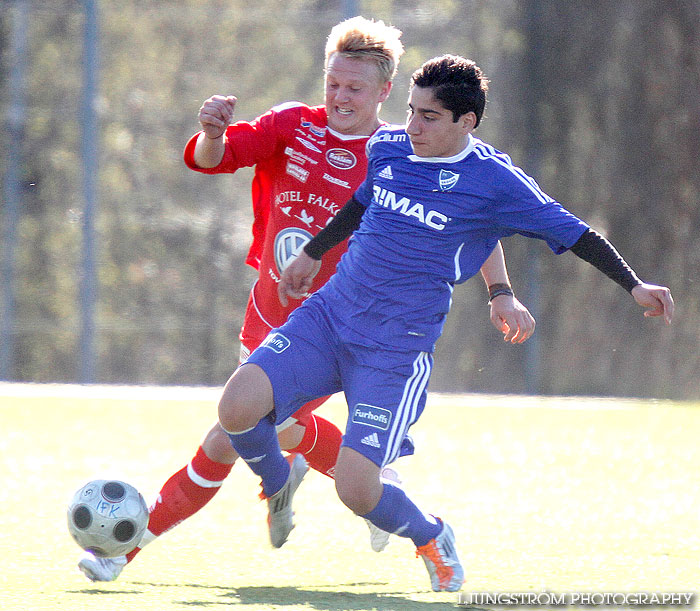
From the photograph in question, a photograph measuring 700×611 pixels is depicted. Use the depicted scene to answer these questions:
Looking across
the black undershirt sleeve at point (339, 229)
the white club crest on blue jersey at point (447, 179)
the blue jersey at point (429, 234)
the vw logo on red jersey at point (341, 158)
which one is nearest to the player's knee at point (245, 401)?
the blue jersey at point (429, 234)

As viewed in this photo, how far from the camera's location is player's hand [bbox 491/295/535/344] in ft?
11.6

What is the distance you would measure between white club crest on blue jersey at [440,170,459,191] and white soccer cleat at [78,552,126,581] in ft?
4.88

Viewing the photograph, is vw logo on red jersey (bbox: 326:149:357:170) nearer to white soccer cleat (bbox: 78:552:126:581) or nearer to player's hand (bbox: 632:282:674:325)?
player's hand (bbox: 632:282:674:325)

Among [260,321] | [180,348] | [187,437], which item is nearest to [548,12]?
[180,348]

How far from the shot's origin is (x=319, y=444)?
4305 mm

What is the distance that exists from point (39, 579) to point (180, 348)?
6.45m

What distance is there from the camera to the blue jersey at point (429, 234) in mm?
3457

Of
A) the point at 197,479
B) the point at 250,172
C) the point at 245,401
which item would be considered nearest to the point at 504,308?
the point at 245,401

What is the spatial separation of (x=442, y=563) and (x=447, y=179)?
1.14 metres

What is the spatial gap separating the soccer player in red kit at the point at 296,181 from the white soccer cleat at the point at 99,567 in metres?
0.21

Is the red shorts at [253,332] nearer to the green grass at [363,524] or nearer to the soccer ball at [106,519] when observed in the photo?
the green grass at [363,524]

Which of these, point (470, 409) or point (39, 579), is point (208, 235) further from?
point (39, 579)

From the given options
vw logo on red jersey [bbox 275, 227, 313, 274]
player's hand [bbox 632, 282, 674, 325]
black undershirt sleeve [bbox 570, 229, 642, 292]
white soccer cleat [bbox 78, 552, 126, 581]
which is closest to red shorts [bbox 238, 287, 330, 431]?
vw logo on red jersey [bbox 275, 227, 313, 274]

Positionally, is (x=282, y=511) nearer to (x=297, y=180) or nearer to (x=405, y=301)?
(x=405, y=301)
